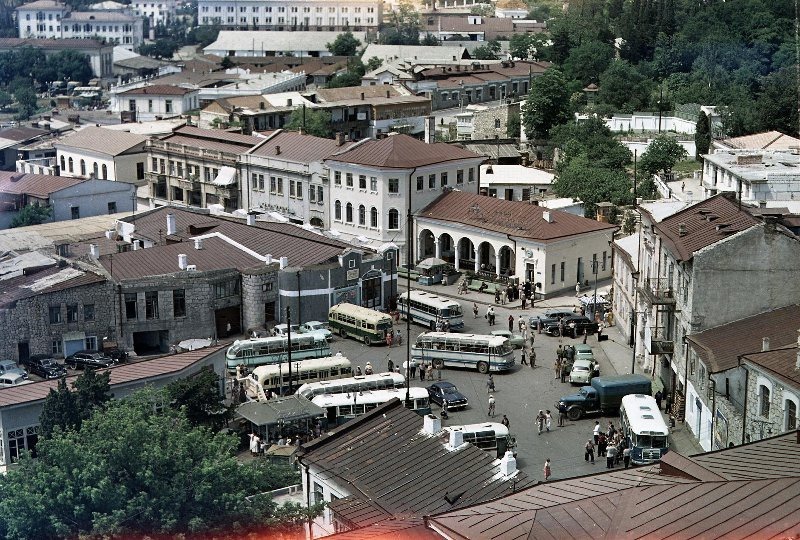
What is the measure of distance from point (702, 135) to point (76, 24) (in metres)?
122

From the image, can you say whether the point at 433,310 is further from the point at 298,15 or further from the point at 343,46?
the point at 298,15

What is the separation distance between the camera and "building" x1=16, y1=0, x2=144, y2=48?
177 meters

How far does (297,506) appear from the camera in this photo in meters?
26.6

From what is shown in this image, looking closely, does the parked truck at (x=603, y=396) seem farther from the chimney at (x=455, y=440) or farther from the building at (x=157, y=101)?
the building at (x=157, y=101)

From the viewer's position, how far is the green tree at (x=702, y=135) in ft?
236

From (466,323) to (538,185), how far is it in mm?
20233

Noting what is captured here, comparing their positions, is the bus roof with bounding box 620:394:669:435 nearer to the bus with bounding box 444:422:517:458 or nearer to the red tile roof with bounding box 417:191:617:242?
the bus with bounding box 444:422:517:458

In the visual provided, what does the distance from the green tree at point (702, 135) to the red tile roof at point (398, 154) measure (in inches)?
672

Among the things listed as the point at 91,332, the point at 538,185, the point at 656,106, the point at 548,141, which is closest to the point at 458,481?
the point at 91,332

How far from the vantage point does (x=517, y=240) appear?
172ft

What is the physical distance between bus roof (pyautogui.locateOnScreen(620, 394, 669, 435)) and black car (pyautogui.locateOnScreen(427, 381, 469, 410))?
188 inches

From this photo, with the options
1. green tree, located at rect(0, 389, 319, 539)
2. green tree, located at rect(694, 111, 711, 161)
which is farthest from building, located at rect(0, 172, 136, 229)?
green tree, located at rect(0, 389, 319, 539)

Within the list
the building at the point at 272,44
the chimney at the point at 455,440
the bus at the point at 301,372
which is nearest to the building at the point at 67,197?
the bus at the point at 301,372

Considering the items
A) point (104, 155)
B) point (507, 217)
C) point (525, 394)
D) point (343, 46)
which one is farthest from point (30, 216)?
point (343, 46)
